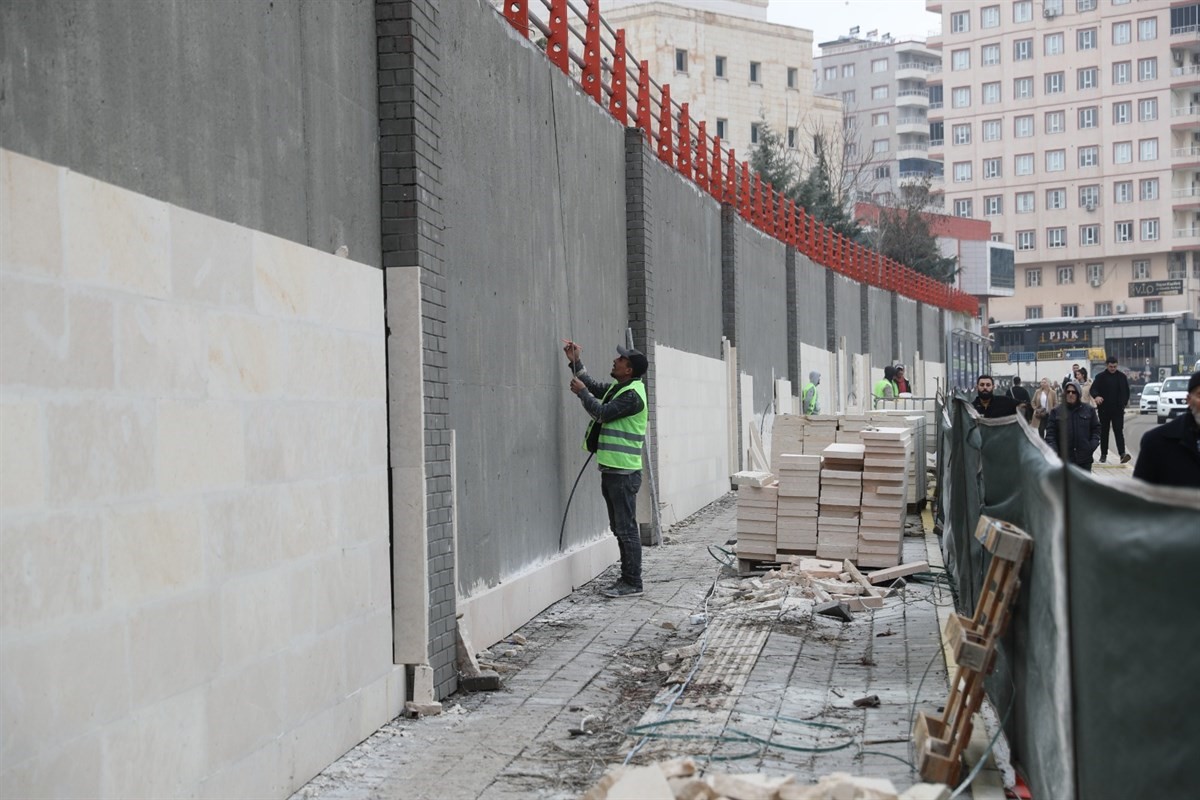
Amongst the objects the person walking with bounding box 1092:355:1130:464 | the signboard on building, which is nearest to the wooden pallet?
the person walking with bounding box 1092:355:1130:464

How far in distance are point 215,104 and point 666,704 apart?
4186 mm

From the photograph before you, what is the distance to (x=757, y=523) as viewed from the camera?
13.6 m

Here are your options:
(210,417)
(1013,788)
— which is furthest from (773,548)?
(210,417)

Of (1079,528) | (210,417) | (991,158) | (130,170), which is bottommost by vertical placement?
(1079,528)

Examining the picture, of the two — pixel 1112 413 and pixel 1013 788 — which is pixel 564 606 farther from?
pixel 1112 413

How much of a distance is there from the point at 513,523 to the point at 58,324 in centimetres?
648

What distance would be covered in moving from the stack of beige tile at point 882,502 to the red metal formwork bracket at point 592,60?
4853 millimetres

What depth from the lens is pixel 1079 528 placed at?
4.52 m

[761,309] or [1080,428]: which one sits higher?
[761,309]

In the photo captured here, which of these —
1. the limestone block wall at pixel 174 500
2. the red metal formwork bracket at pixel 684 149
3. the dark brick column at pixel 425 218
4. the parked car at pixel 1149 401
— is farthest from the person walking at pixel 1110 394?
the parked car at pixel 1149 401

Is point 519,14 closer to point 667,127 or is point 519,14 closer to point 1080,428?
point 667,127

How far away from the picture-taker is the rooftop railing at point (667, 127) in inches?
538

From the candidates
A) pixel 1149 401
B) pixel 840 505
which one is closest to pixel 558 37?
pixel 840 505

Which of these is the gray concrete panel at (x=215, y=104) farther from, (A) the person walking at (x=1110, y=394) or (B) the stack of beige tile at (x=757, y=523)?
(A) the person walking at (x=1110, y=394)
